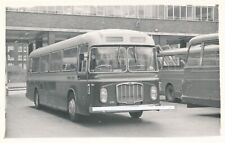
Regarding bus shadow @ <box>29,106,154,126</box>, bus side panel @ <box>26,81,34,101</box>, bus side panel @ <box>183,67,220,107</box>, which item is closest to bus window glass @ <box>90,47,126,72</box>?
bus shadow @ <box>29,106,154,126</box>

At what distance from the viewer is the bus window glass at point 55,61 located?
41.9ft

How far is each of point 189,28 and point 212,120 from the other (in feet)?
15.4

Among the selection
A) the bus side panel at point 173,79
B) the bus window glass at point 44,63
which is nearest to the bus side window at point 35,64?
the bus window glass at point 44,63

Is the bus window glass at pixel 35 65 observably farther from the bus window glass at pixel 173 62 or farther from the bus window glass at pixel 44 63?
the bus window glass at pixel 173 62

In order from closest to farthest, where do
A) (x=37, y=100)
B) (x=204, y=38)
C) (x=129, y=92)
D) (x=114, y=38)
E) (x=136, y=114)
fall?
1. (x=129, y=92)
2. (x=114, y=38)
3. (x=204, y=38)
4. (x=136, y=114)
5. (x=37, y=100)

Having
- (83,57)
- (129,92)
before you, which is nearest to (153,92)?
(129,92)

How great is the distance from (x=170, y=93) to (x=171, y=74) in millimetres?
809

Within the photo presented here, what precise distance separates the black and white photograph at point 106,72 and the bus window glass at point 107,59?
0.02 m

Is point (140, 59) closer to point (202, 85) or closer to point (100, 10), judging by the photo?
point (100, 10)

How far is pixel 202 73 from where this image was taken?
12.0 meters

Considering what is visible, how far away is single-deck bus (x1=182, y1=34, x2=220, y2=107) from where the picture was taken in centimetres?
1130
